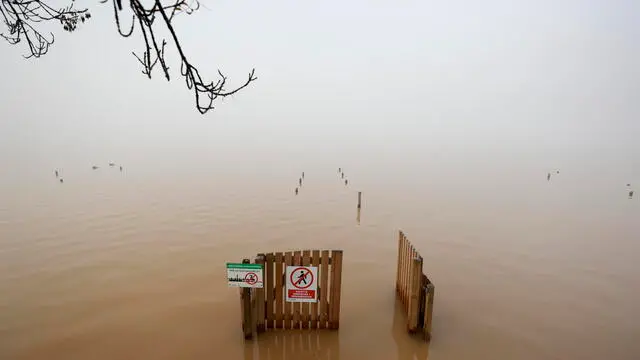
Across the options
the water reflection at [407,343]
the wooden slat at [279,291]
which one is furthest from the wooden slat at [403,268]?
the wooden slat at [279,291]

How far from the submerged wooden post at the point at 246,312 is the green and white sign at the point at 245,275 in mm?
177

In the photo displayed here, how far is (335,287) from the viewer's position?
566cm

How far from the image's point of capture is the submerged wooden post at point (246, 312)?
17.9ft

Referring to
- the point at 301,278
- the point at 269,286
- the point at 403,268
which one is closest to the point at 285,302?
the point at 269,286

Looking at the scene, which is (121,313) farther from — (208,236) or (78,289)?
(208,236)

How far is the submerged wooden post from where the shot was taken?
5450 mm

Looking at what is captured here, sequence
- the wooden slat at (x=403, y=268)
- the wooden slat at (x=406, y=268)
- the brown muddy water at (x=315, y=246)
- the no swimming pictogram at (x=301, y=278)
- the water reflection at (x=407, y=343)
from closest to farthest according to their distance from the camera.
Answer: the no swimming pictogram at (x=301, y=278), the water reflection at (x=407, y=343), the brown muddy water at (x=315, y=246), the wooden slat at (x=406, y=268), the wooden slat at (x=403, y=268)

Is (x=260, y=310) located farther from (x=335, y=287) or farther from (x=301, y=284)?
(x=335, y=287)

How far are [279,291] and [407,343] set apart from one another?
2520 millimetres

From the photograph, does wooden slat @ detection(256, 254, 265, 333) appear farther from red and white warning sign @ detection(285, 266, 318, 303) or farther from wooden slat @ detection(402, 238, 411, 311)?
wooden slat @ detection(402, 238, 411, 311)

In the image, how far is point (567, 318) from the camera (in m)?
6.91

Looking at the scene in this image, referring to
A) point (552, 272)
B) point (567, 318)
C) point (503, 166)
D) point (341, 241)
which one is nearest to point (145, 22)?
point (567, 318)

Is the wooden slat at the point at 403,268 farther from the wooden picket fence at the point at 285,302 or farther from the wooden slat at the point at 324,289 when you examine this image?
the wooden slat at the point at 324,289

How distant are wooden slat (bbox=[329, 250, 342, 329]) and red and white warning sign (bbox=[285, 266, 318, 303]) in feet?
1.01
